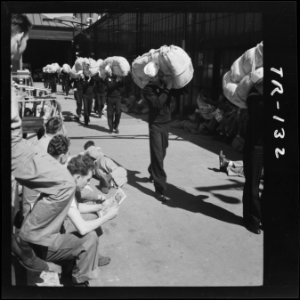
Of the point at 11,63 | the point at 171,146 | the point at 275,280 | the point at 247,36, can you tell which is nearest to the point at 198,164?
the point at 171,146

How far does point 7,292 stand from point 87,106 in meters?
8.62

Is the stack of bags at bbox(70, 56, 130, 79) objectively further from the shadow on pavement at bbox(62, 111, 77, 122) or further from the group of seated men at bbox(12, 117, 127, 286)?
the group of seated men at bbox(12, 117, 127, 286)

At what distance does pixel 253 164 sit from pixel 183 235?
1019 mm

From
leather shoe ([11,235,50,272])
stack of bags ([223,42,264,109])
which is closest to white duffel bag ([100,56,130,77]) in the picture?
stack of bags ([223,42,264,109])

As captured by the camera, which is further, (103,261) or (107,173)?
(107,173)

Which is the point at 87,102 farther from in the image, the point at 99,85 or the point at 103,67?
the point at 103,67

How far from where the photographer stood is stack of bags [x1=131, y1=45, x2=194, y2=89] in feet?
15.3

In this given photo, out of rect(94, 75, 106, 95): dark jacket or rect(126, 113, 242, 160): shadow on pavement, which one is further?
rect(94, 75, 106, 95): dark jacket

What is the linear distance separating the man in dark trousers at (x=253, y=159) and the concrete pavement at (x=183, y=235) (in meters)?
0.18

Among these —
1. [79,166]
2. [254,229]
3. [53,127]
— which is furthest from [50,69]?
[79,166]

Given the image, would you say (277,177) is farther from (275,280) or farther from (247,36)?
(247,36)

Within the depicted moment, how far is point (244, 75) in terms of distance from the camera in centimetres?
385

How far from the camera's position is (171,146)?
8875 mm

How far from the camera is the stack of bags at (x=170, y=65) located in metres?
4.68
